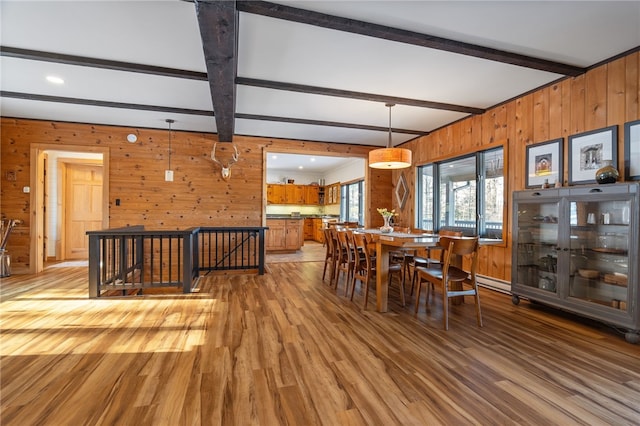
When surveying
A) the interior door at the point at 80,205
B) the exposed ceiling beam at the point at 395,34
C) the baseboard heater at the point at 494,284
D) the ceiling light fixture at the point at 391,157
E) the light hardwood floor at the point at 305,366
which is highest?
the exposed ceiling beam at the point at 395,34

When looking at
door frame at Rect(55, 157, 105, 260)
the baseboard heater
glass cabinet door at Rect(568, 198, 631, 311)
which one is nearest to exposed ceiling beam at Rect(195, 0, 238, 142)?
glass cabinet door at Rect(568, 198, 631, 311)

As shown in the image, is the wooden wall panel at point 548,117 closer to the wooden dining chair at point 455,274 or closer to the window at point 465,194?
the window at point 465,194

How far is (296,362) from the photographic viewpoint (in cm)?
212

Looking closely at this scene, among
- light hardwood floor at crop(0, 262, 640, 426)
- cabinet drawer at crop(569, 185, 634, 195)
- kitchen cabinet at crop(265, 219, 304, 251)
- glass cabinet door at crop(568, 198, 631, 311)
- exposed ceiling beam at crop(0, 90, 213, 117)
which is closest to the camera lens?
light hardwood floor at crop(0, 262, 640, 426)

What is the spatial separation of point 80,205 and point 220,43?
6.54 m

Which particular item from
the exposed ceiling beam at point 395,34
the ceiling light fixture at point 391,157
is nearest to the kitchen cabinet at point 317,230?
the ceiling light fixture at point 391,157

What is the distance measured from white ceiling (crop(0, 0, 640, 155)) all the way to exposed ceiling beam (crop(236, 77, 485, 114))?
0.06 meters

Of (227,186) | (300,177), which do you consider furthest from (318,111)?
(300,177)

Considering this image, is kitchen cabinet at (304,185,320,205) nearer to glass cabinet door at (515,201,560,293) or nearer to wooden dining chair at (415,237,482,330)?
glass cabinet door at (515,201,560,293)

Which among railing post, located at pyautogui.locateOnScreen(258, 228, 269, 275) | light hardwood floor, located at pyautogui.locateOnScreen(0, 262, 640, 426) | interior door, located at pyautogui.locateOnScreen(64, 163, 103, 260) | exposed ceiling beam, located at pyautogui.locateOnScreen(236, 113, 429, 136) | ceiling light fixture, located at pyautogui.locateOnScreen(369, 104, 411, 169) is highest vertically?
exposed ceiling beam, located at pyautogui.locateOnScreen(236, 113, 429, 136)

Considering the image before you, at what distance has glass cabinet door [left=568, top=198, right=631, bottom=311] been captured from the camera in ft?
8.68

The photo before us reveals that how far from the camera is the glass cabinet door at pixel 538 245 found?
10.6ft

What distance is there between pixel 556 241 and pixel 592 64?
74.1 inches

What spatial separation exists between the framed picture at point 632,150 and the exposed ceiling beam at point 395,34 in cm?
81
